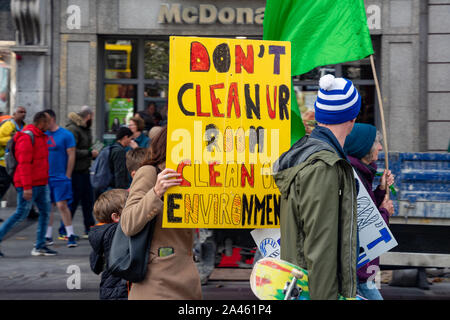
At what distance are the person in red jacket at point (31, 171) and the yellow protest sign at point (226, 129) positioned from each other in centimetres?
547

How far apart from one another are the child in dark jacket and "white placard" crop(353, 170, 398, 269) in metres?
1.41

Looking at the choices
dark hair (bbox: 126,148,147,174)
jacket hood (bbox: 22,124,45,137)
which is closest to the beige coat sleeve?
dark hair (bbox: 126,148,147,174)

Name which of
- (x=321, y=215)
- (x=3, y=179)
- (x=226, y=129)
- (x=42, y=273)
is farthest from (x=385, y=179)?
(x=3, y=179)

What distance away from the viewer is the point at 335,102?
116 inches

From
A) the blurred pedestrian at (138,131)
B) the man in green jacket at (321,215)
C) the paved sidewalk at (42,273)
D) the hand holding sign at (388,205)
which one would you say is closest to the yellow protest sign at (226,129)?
the man in green jacket at (321,215)

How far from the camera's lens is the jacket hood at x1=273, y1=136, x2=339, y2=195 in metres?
2.79

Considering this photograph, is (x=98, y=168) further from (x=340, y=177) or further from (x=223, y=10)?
(x=340, y=177)

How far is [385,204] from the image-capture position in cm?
420

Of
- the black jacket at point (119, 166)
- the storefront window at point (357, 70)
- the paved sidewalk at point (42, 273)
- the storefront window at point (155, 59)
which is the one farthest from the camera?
the storefront window at point (155, 59)

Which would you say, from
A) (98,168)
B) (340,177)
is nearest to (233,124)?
(340,177)

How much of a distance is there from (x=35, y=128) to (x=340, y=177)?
655 centimetres

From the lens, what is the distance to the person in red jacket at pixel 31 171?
27.7 ft

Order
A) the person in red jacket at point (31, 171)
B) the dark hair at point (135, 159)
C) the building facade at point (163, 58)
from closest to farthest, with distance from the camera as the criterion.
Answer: the dark hair at point (135, 159), the person in red jacket at point (31, 171), the building facade at point (163, 58)

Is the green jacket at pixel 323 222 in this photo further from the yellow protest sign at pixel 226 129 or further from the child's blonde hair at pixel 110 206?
the child's blonde hair at pixel 110 206
